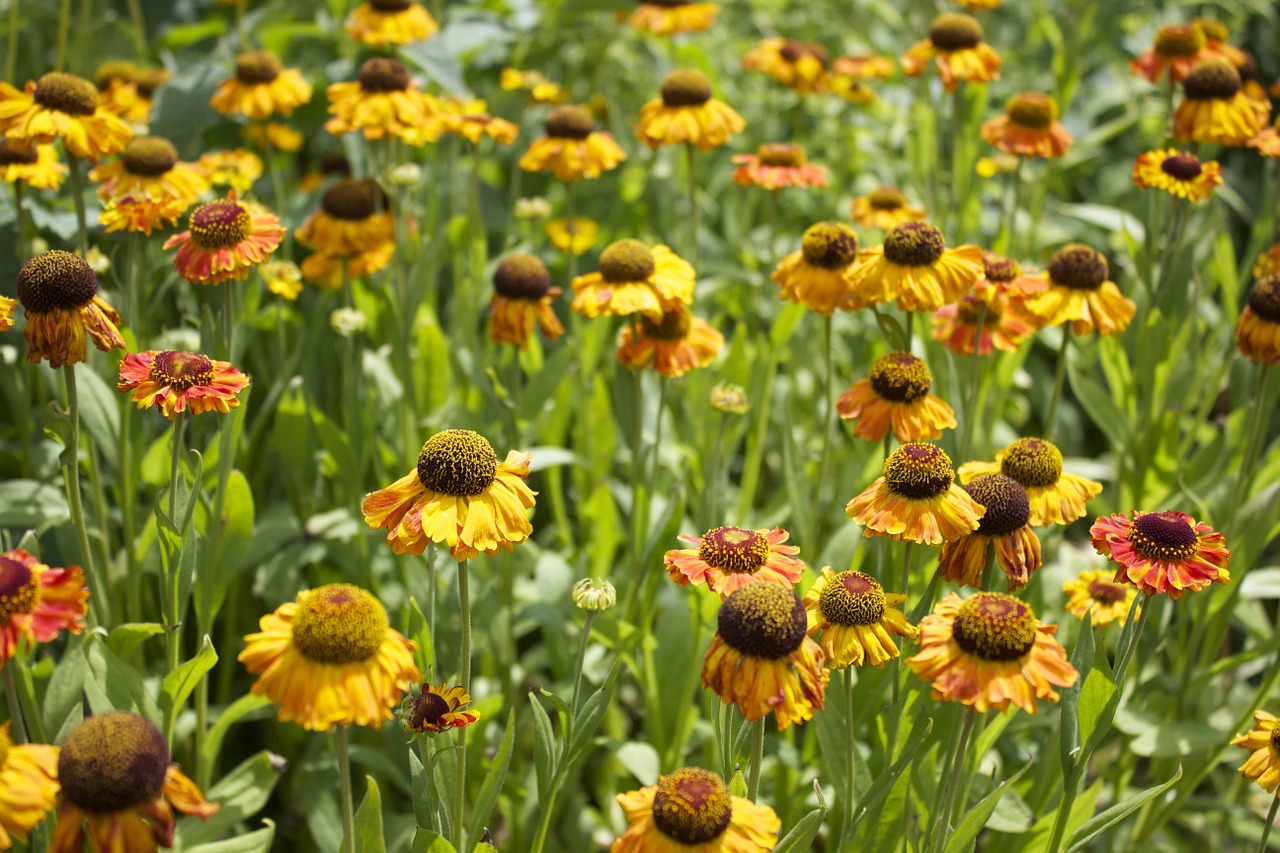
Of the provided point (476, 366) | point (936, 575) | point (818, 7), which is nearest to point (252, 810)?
point (476, 366)

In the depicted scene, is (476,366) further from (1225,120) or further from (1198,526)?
(1225,120)

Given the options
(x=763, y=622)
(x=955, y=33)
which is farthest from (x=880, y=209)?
(x=763, y=622)

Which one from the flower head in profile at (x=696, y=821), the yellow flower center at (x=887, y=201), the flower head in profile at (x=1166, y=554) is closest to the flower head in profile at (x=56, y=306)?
the flower head in profile at (x=696, y=821)

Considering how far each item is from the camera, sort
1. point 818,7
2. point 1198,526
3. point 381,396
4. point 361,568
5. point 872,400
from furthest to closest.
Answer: point 818,7, point 381,396, point 361,568, point 872,400, point 1198,526

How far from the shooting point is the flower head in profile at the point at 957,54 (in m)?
2.97

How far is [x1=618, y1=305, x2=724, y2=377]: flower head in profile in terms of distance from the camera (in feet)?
7.65

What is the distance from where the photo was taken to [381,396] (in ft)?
Answer: 9.42

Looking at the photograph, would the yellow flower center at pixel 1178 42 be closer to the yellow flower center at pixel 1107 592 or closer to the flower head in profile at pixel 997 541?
the yellow flower center at pixel 1107 592

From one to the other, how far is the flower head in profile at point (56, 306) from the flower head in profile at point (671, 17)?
2.38m

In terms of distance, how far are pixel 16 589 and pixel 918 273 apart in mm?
1552

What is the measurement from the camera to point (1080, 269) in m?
2.27

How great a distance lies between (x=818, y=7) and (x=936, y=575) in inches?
147

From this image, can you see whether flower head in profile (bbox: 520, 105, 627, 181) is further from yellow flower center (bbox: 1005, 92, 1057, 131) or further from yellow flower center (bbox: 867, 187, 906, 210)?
yellow flower center (bbox: 1005, 92, 1057, 131)

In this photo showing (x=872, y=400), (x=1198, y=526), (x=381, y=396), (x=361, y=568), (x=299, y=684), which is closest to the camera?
(x=299, y=684)
